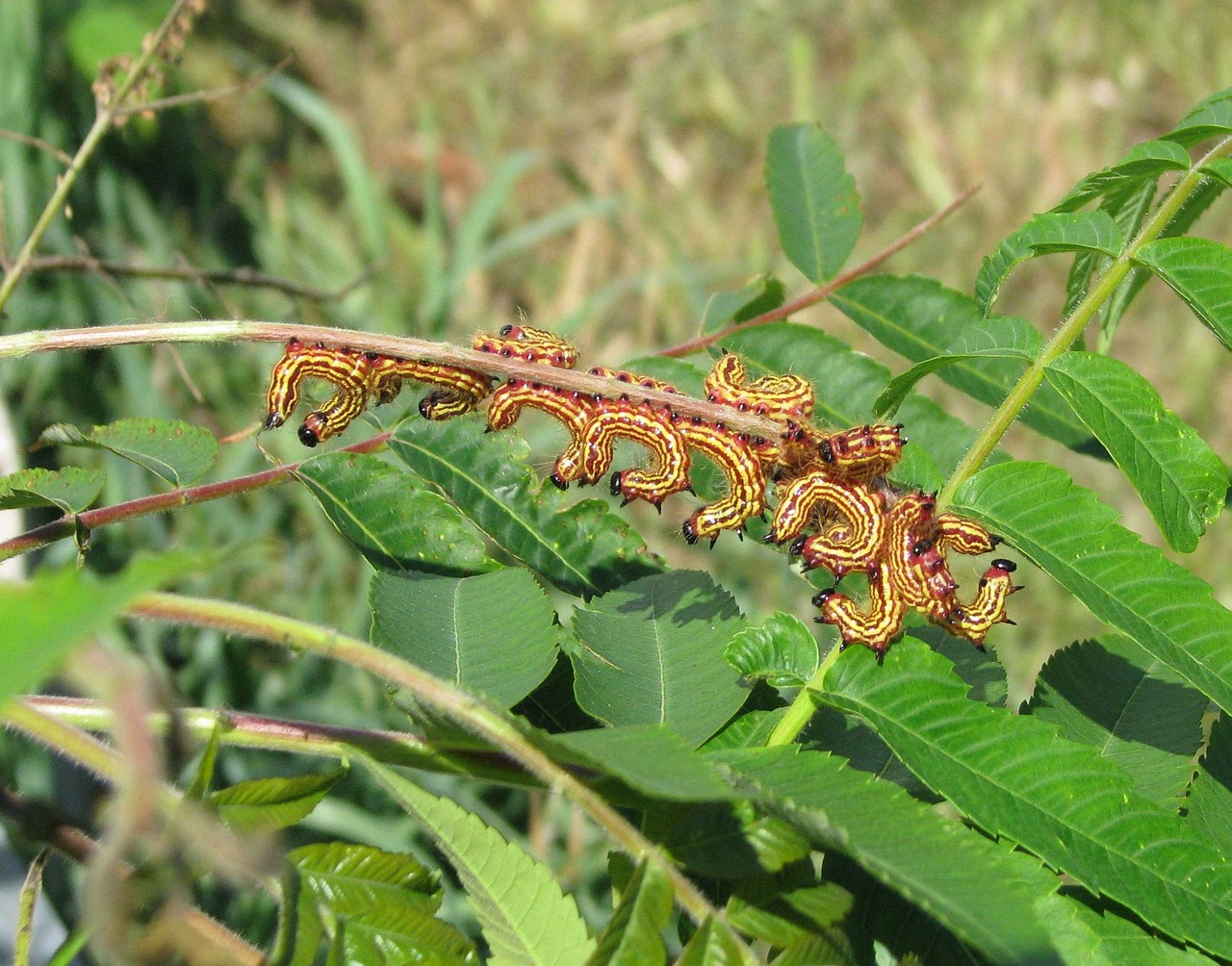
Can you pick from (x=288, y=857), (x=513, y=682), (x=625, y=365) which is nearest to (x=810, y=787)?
(x=513, y=682)

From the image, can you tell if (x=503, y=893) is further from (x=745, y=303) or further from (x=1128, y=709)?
(x=745, y=303)

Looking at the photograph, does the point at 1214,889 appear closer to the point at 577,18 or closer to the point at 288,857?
the point at 288,857

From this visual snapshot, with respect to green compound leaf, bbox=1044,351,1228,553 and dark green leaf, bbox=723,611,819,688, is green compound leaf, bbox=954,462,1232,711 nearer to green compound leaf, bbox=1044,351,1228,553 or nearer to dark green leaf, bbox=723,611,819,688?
green compound leaf, bbox=1044,351,1228,553

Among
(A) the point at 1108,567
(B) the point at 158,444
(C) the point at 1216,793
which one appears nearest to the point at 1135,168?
(A) the point at 1108,567

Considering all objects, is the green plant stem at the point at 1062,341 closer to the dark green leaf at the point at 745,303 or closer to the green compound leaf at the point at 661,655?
the green compound leaf at the point at 661,655

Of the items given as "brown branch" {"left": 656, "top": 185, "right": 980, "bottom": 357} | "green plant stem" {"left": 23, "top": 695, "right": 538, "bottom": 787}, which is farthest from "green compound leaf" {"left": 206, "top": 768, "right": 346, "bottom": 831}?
"brown branch" {"left": 656, "top": 185, "right": 980, "bottom": 357}

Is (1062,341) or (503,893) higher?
(1062,341)

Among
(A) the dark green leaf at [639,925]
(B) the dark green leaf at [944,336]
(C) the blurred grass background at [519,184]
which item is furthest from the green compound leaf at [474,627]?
(C) the blurred grass background at [519,184]
